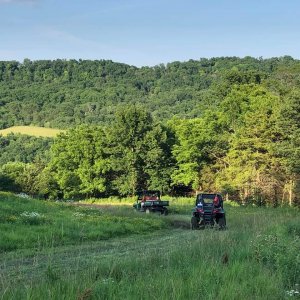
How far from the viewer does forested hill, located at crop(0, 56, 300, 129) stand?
441ft

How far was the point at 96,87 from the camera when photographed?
16812 cm

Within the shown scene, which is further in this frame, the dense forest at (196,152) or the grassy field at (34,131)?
the grassy field at (34,131)

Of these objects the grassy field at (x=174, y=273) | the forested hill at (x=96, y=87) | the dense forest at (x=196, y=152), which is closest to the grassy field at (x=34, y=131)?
the forested hill at (x=96, y=87)

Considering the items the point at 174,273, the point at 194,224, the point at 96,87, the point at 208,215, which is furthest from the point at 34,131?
the point at 174,273

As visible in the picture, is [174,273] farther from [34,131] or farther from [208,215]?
[34,131]

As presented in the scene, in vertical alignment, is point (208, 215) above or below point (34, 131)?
below

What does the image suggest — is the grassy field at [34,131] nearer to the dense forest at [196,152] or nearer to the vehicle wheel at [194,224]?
the dense forest at [196,152]

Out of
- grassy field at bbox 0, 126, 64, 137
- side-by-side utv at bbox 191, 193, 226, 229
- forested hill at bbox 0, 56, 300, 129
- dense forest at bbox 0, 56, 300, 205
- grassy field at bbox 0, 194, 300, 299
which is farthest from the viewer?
forested hill at bbox 0, 56, 300, 129

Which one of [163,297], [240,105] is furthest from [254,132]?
[163,297]

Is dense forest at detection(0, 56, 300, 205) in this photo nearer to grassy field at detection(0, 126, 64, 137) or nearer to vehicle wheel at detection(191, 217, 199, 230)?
grassy field at detection(0, 126, 64, 137)

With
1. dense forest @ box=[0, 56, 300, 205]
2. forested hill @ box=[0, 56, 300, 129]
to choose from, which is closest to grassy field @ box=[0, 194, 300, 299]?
dense forest @ box=[0, 56, 300, 205]

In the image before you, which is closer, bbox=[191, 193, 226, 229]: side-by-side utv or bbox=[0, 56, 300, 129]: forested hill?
bbox=[191, 193, 226, 229]: side-by-side utv

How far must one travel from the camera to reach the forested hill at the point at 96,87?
134 meters

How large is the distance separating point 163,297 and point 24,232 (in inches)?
422
